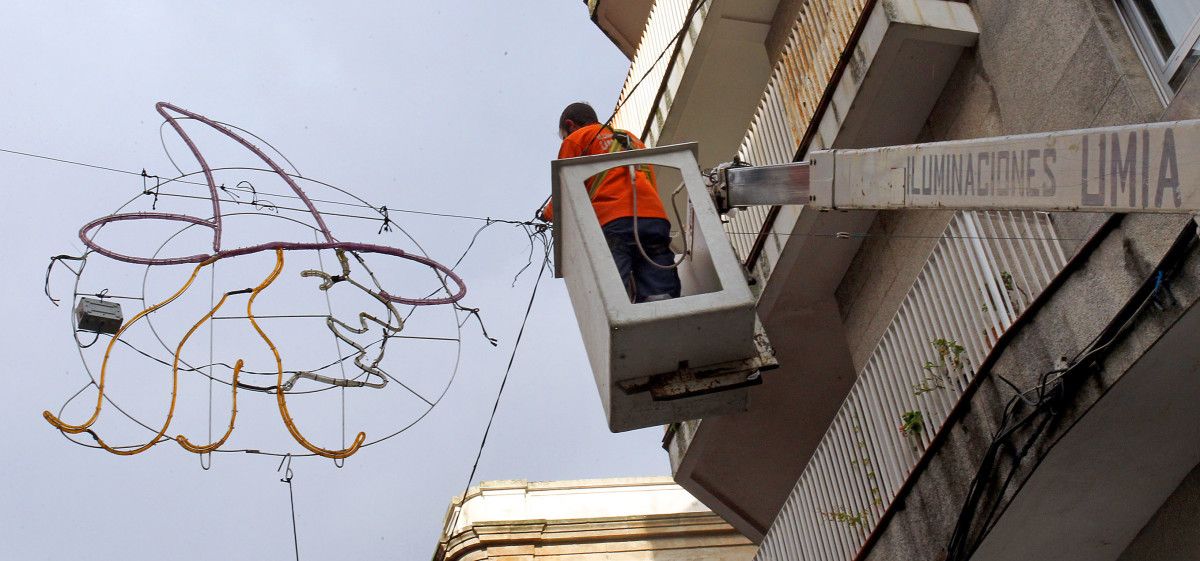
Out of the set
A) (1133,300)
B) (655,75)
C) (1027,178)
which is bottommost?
(1027,178)

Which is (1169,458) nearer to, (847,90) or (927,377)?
(927,377)

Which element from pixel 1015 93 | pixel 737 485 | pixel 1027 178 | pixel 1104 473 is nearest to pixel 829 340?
pixel 737 485

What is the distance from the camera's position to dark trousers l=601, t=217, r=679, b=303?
7457 mm

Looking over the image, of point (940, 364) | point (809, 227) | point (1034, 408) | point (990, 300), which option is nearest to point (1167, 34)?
point (990, 300)

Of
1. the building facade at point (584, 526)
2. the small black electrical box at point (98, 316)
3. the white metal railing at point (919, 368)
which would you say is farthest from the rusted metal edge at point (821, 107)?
the building facade at point (584, 526)

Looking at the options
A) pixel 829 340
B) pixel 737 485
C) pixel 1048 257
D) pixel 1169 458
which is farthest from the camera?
pixel 737 485

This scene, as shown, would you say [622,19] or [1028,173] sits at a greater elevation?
[622,19]

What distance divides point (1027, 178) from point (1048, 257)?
9.04ft

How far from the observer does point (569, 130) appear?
879 centimetres

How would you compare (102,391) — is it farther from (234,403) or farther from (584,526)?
(584,526)

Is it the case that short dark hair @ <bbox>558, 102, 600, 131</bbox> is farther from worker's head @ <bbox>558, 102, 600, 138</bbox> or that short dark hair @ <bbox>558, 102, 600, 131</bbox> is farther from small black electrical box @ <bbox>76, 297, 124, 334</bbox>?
small black electrical box @ <bbox>76, 297, 124, 334</bbox>

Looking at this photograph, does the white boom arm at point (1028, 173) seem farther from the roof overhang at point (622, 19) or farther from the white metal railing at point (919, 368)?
the roof overhang at point (622, 19)

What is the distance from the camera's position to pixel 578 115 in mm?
8773

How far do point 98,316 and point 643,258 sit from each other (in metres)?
3.39
